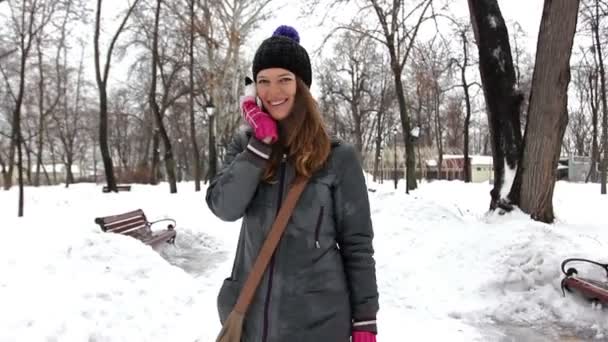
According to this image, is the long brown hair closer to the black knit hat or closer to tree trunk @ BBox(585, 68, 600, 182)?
the black knit hat

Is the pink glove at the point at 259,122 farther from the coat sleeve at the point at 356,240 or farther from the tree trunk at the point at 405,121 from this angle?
the tree trunk at the point at 405,121

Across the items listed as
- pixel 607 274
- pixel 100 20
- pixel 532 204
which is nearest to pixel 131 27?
pixel 100 20

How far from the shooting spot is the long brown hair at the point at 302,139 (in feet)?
5.71

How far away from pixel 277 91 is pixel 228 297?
0.79 metres

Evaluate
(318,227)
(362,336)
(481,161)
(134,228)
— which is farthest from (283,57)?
(481,161)

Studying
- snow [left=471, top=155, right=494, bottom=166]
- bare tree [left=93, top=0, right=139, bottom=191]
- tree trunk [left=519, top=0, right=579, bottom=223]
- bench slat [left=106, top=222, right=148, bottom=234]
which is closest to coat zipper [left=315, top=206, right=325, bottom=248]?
bench slat [left=106, top=222, right=148, bottom=234]

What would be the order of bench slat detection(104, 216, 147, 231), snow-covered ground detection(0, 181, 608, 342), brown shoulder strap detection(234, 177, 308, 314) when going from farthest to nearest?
bench slat detection(104, 216, 147, 231)
snow-covered ground detection(0, 181, 608, 342)
brown shoulder strap detection(234, 177, 308, 314)

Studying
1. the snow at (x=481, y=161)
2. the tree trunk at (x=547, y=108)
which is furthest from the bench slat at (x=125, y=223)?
the snow at (x=481, y=161)

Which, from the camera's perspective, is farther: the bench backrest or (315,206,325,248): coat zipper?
the bench backrest

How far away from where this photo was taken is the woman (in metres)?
1.69

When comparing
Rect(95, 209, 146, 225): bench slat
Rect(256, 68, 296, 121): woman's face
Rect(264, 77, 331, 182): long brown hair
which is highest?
Rect(256, 68, 296, 121): woman's face

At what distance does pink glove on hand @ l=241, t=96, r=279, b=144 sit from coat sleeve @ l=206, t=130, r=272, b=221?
0.09 ft

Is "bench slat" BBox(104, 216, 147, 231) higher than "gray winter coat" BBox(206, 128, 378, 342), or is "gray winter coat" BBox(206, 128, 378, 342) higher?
"gray winter coat" BBox(206, 128, 378, 342)

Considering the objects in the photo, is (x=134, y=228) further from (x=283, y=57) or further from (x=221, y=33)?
(x=221, y=33)
